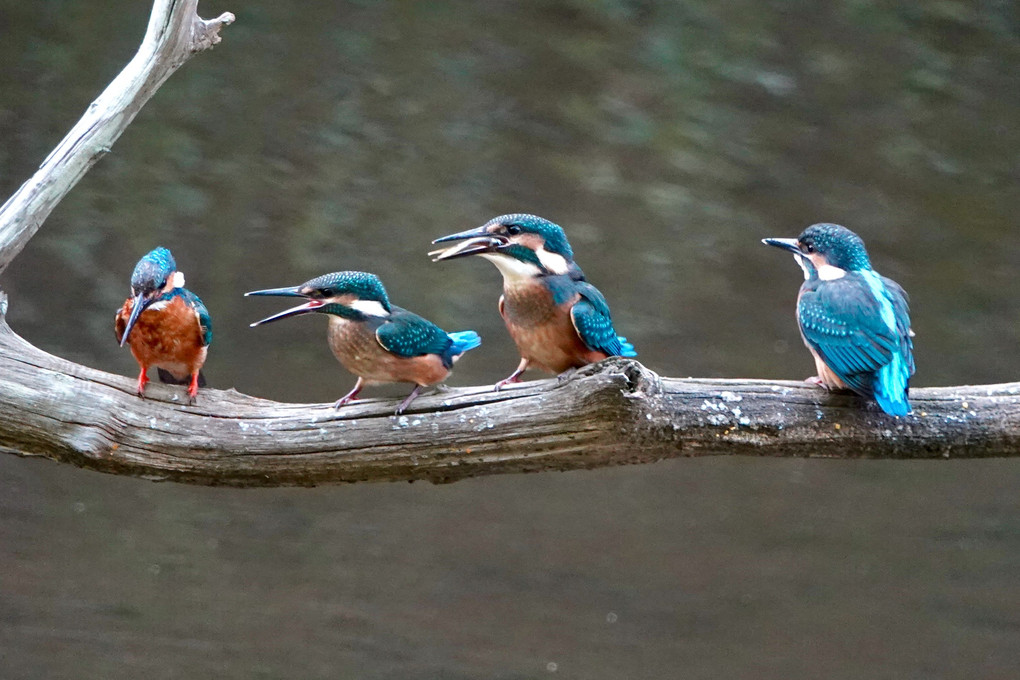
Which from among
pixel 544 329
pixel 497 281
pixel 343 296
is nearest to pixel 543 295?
pixel 544 329

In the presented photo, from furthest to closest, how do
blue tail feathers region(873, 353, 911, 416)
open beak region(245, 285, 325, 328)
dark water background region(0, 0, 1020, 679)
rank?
1. dark water background region(0, 0, 1020, 679)
2. open beak region(245, 285, 325, 328)
3. blue tail feathers region(873, 353, 911, 416)

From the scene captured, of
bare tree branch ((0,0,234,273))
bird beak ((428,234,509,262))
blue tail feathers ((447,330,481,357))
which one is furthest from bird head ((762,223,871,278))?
bare tree branch ((0,0,234,273))

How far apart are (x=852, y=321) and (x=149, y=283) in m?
1.19

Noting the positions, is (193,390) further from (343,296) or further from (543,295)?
(543,295)

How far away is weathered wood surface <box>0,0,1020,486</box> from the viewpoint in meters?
1.63

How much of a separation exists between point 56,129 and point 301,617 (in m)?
1.89

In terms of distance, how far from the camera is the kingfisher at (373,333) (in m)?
1.78

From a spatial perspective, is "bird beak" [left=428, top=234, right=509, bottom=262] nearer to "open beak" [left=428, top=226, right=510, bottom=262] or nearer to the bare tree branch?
"open beak" [left=428, top=226, right=510, bottom=262]

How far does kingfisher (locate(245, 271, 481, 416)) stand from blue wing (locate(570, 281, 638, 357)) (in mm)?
249

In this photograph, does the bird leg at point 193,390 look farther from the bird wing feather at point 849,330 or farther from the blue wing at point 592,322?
the bird wing feather at point 849,330

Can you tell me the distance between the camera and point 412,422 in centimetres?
172

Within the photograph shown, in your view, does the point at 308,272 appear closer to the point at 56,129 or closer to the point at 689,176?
the point at 56,129

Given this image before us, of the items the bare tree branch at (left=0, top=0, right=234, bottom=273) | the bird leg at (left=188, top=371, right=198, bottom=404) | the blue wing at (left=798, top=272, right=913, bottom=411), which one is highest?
the bare tree branch at (left=0, top=0, right=234, bottom=273)

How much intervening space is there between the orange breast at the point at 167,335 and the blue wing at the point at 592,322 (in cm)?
70
